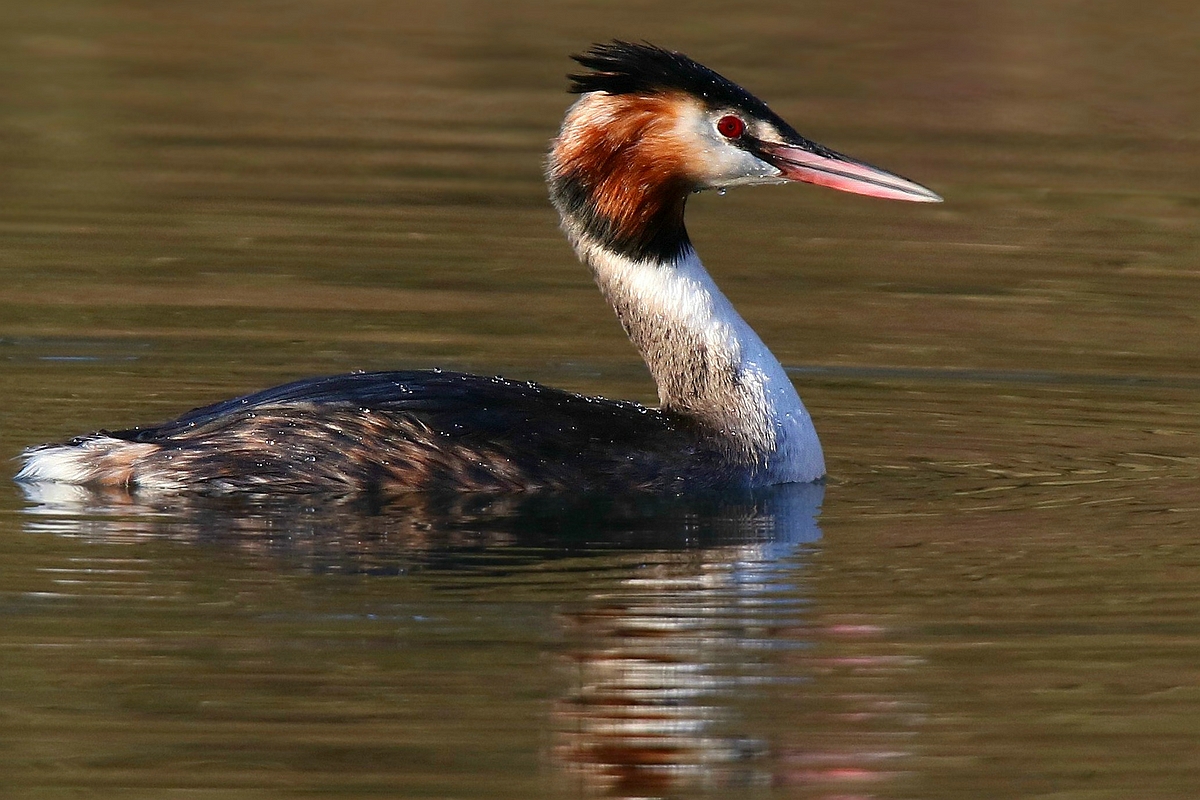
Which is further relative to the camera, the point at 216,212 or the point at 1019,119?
the point at 1019,119

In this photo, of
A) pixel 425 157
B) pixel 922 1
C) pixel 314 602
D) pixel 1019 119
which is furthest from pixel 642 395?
pixel 922 1

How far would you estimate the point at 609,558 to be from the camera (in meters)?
7.95

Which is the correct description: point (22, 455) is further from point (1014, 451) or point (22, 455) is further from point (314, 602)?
point (1014, 451)

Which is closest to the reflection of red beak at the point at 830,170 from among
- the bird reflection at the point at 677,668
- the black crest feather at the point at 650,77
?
the black crest feather at the point at 650,77

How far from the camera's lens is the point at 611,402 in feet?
29.7

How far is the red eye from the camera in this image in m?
9.21

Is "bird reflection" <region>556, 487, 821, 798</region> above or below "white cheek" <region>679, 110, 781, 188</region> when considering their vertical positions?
below

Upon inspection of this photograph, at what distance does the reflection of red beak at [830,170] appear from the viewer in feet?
30.1

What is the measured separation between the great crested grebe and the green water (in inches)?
5.7

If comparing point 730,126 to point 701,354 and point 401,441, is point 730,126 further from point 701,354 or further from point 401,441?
point 401,441

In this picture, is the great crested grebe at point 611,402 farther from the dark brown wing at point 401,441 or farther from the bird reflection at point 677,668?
the bird reflection at point 677,668

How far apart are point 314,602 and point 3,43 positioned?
44.3 ft

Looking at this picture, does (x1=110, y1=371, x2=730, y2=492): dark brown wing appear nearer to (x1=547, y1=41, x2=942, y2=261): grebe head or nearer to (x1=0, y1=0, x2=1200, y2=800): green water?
(x1=0, y1=0, x2=1200, y2=800): green water

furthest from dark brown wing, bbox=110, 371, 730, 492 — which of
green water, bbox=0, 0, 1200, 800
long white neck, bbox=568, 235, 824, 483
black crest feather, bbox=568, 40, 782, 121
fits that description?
black crest feather, bbox=568, 40, 782, 121
